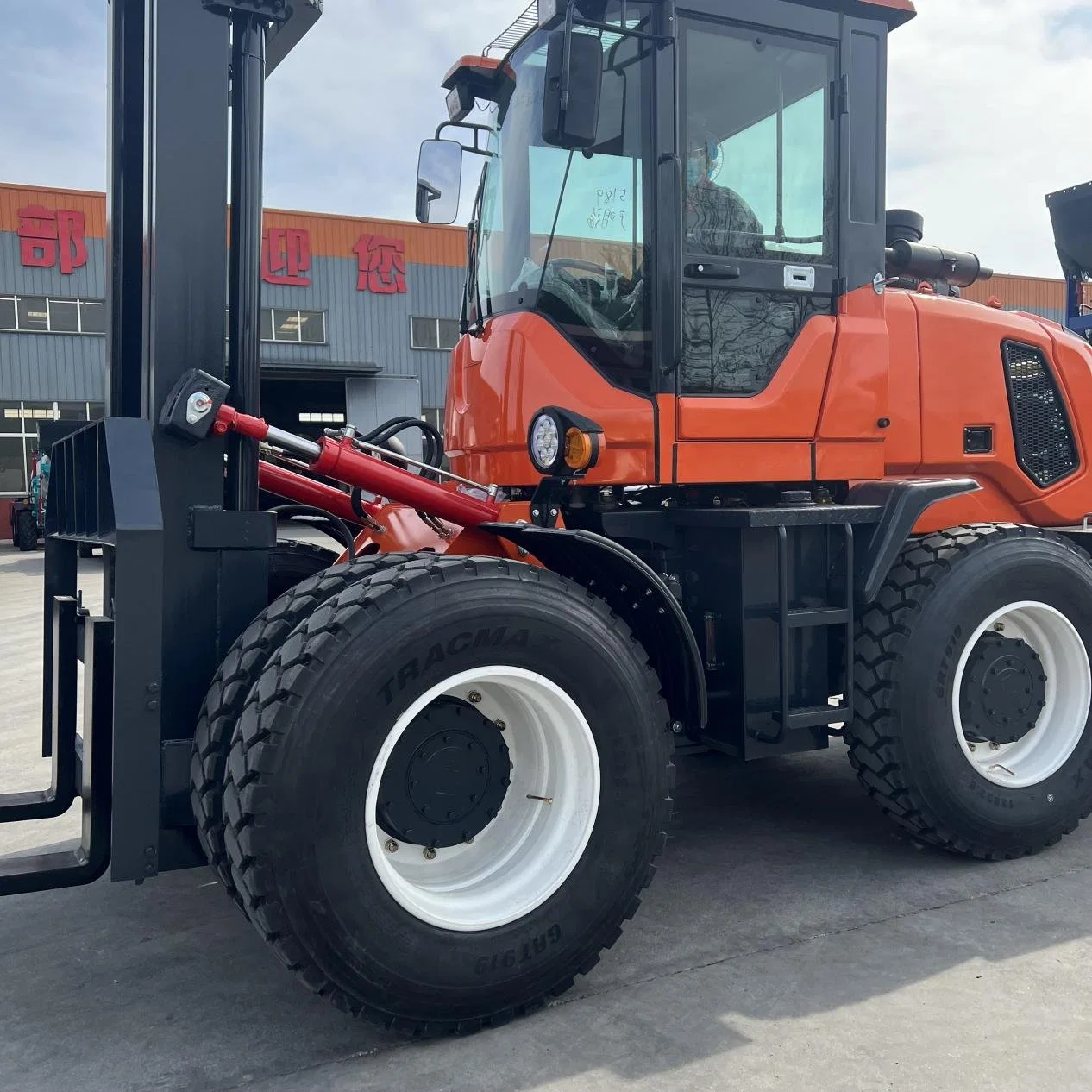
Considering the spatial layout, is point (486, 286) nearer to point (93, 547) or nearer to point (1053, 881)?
point (93, 547)

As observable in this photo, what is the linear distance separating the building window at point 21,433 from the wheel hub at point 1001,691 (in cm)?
2420

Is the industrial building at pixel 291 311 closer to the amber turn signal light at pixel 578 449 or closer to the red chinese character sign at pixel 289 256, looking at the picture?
the red chinese character sign at pixel 289 256

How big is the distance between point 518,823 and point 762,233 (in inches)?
86.1

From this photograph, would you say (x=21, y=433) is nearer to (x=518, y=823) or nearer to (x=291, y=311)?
(x=291, y=311)

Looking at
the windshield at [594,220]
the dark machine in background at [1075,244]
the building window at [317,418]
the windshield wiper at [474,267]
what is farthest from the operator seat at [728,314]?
the building window at [317,418]

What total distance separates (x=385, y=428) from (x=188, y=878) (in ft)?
6.42

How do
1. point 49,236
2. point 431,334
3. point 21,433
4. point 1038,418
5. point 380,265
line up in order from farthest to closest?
1. point 431,334
2. point 380,265
3. point 21,433
4. point 49,236
5. point 1038,418

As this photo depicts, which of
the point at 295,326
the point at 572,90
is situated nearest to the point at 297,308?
the point at 295,326

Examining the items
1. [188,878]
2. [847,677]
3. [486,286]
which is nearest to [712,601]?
[847,677]

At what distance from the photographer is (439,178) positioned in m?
4.11

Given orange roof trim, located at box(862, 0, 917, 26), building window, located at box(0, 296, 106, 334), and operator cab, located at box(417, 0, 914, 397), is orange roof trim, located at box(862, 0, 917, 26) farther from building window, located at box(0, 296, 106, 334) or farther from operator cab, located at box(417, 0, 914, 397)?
building window, located at box(0, 296, 106, 334)

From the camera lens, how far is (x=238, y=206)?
10.0 feet

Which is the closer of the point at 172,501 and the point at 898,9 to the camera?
the point at 172,501

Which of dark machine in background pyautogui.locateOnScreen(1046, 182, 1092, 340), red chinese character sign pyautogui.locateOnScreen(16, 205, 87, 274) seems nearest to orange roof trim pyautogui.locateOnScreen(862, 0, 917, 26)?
dark machine in background pyautogui.locateOnScreen(1046, 182, 1092, 340)
